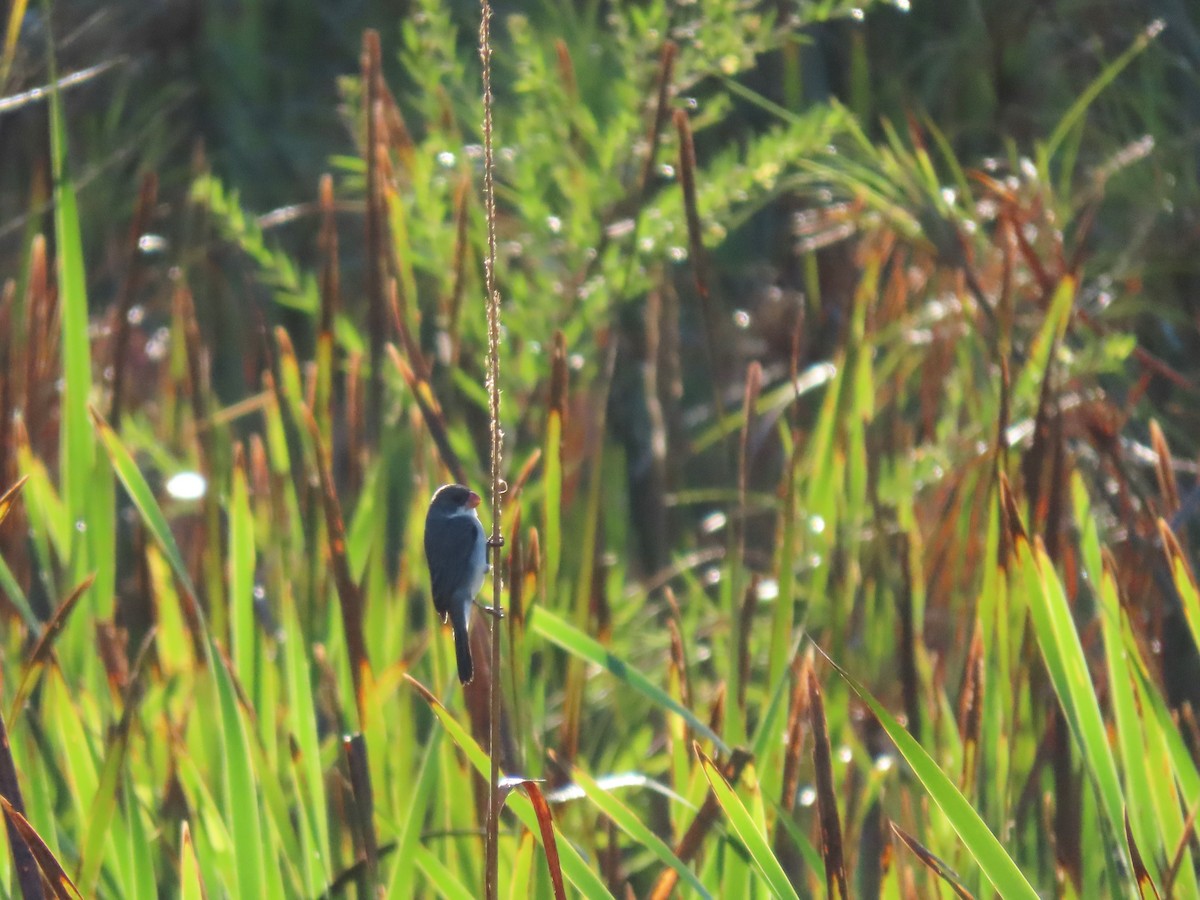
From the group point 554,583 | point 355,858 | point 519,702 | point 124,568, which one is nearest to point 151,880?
point 355,858

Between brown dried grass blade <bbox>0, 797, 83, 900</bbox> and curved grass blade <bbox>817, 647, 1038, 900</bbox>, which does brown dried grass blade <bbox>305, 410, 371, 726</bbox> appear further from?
curved grass blade <bbox>817, 647, 1038, 900</bbox>

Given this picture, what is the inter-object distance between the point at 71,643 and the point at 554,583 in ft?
1.69

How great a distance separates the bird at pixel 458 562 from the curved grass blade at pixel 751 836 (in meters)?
0.19

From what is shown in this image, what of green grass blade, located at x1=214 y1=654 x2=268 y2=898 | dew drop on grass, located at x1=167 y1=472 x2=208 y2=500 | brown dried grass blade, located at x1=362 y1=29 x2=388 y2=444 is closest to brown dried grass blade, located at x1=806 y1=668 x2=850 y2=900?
green grass blade, located at x1=214 y1=654 x2=268 y2=898

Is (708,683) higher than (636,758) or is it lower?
lower

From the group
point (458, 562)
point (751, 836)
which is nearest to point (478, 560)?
point (458, 562)

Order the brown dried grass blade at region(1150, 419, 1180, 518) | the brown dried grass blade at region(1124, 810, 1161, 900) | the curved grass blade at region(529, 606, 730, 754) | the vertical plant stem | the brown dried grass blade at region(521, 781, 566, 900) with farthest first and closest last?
the brown dried grass blade at region(1150, 419, 1180, 518)
the curved grass blade at region(529, 606, 730, 754)
the brown dried grass blade at region(1124, 810, 1161, 900)
the brown dried grass blade at region(521, 781, 566, 900)
the vertical plant stem

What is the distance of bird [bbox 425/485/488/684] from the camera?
1014mm

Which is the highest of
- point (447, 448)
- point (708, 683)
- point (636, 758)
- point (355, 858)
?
point (447, 448)

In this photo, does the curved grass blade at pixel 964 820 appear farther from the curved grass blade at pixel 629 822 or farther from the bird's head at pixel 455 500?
the bird's head at pixel 455 500

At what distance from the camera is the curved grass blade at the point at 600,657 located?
1128mm

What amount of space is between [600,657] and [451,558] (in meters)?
0.19

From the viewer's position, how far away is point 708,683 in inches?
88.9

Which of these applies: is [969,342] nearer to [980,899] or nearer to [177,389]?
[980,899]
